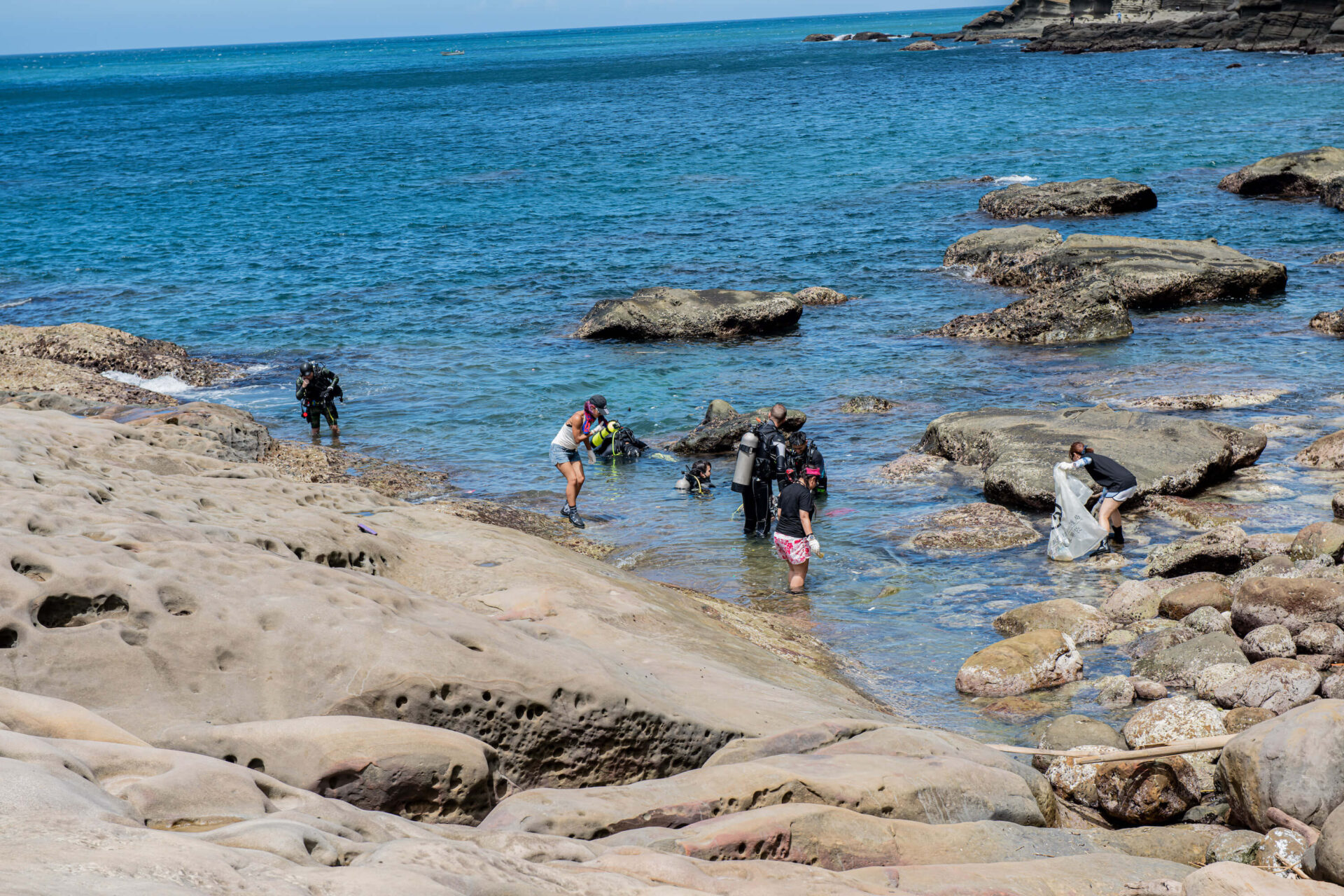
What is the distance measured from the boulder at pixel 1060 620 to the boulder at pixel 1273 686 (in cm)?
209

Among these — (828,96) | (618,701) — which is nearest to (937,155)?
(828,96)

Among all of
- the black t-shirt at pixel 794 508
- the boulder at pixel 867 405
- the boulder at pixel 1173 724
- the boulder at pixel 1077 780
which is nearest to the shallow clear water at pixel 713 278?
the boulder at pixel 867 405

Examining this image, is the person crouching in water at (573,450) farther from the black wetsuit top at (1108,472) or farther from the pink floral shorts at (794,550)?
the black wetsuit top at (1108,472)

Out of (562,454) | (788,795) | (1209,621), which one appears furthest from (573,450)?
(788,795)

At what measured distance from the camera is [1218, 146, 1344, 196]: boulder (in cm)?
3778

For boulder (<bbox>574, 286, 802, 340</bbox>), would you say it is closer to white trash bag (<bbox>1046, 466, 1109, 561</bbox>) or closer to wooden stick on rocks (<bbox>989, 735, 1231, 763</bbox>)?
white trash bag (<bbox>1046, 466, 1109, 561</bbox>)

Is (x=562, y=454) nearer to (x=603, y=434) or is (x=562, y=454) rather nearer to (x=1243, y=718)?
(x=603, y=434)

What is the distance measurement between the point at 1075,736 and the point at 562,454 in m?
9.20

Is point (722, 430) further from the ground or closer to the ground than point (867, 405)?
further from the ground

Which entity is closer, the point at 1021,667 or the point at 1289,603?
the point at 1289,603

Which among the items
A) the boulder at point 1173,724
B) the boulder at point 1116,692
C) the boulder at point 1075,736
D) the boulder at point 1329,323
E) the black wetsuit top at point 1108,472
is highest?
the boulder at point 1329,323

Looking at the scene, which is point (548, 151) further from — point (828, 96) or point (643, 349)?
point (643, 349)

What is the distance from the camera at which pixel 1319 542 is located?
12.0 metres

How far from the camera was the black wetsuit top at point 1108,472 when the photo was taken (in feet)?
47.0
